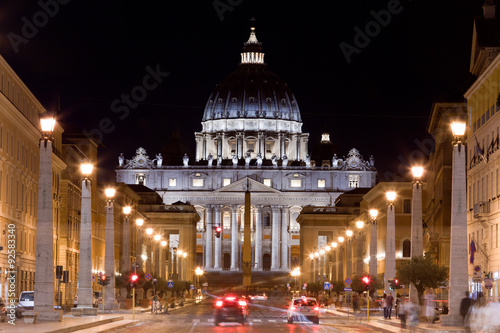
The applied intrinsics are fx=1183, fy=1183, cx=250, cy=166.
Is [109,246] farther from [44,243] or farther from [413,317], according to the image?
[413,317]

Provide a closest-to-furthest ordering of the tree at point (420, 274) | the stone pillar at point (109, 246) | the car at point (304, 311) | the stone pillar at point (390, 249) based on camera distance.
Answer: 1. the tree at point (420, 274)
2. the car at point (304, 311)
3. the stone pillar at point (109, 246)
4. the stone pillar at point (390, 249)

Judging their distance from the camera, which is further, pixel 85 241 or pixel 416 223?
pixel 416 223

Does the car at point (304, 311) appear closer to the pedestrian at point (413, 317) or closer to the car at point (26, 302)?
the car at point (26, 302)

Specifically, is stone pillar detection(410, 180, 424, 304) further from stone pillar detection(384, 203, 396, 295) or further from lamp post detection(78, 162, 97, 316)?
lamp post detection(78, 162, 97, 316)

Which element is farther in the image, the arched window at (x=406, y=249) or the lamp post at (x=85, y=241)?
the arched window at (x=406, y=249)

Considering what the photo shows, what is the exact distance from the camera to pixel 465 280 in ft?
132

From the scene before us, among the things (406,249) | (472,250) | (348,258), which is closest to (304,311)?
(472,250)

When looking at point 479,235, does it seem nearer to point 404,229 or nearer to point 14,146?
point 14,146

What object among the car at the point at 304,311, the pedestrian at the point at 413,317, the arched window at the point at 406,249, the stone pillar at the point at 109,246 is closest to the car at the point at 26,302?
the stone pillar at the point at 109,246

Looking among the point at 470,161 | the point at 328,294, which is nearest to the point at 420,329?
the point at 470,161

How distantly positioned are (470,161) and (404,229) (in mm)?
49211

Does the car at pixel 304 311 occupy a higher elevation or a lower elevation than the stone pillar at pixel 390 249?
lower

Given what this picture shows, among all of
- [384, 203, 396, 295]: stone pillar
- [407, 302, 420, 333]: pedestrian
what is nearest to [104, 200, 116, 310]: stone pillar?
[384, 203, 396, 295]: stone pillar

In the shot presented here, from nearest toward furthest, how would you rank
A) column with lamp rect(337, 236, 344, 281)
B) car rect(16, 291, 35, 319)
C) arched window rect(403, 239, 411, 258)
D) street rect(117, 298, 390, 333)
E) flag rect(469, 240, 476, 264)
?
street rect(117, 298, 390, 333)
car rect(16, 291, 35, 319)
flag rect(469, 240, 476, 264)
column with lamp rect(337, 236, 344, 281)
arched window rect(403, 239, 411, 258)
